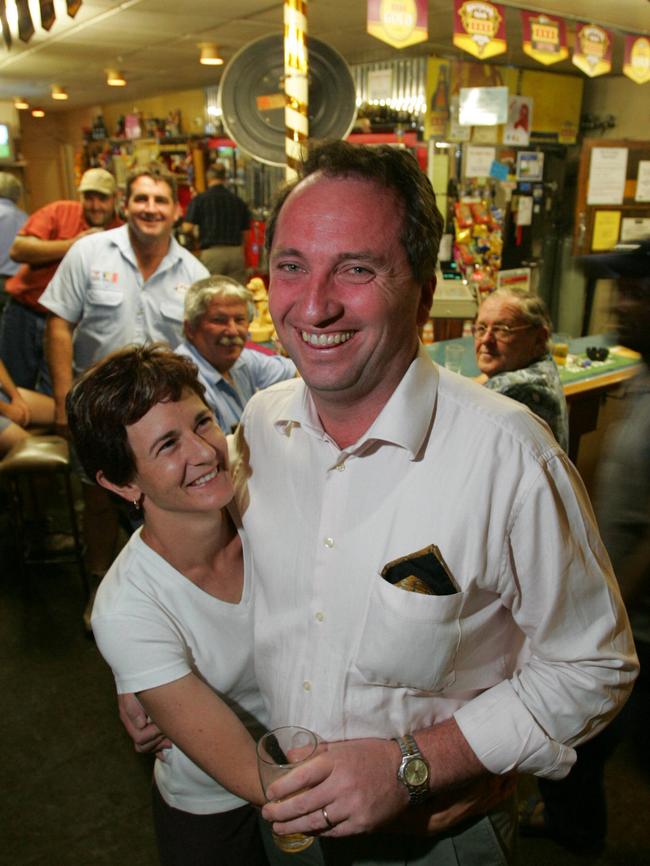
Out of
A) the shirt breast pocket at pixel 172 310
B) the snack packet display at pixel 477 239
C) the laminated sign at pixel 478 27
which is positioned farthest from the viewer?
the snack packet display at pixel 477 239

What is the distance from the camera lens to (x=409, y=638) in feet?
3.60

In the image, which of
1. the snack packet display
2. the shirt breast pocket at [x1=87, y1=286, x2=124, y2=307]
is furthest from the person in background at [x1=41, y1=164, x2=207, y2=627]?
the snack packet display

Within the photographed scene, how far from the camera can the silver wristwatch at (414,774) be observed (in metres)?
1.08

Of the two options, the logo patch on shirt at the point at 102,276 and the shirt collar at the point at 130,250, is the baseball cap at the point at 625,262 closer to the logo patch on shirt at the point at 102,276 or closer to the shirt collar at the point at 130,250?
the shirt collar at the point at 130,250

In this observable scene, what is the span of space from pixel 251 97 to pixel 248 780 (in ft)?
10.2

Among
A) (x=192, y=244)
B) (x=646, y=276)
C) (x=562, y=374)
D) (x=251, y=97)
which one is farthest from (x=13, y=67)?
(x=646, y=276)

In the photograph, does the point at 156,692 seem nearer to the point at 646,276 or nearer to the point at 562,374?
the point at 646,276

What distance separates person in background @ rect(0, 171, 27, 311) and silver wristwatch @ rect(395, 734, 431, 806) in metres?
4.74

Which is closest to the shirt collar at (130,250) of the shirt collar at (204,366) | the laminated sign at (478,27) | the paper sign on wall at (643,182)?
the shirt collar at (204,366)

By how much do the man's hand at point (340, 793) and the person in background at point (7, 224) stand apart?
470cm

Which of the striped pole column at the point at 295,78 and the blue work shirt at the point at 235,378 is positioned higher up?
the striped pole column at the point at 295,78

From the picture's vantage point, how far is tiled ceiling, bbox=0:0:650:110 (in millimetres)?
5664

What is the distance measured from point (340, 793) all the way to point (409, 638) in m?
0.25

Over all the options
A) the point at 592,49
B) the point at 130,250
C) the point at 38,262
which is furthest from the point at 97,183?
the point at 592,49
